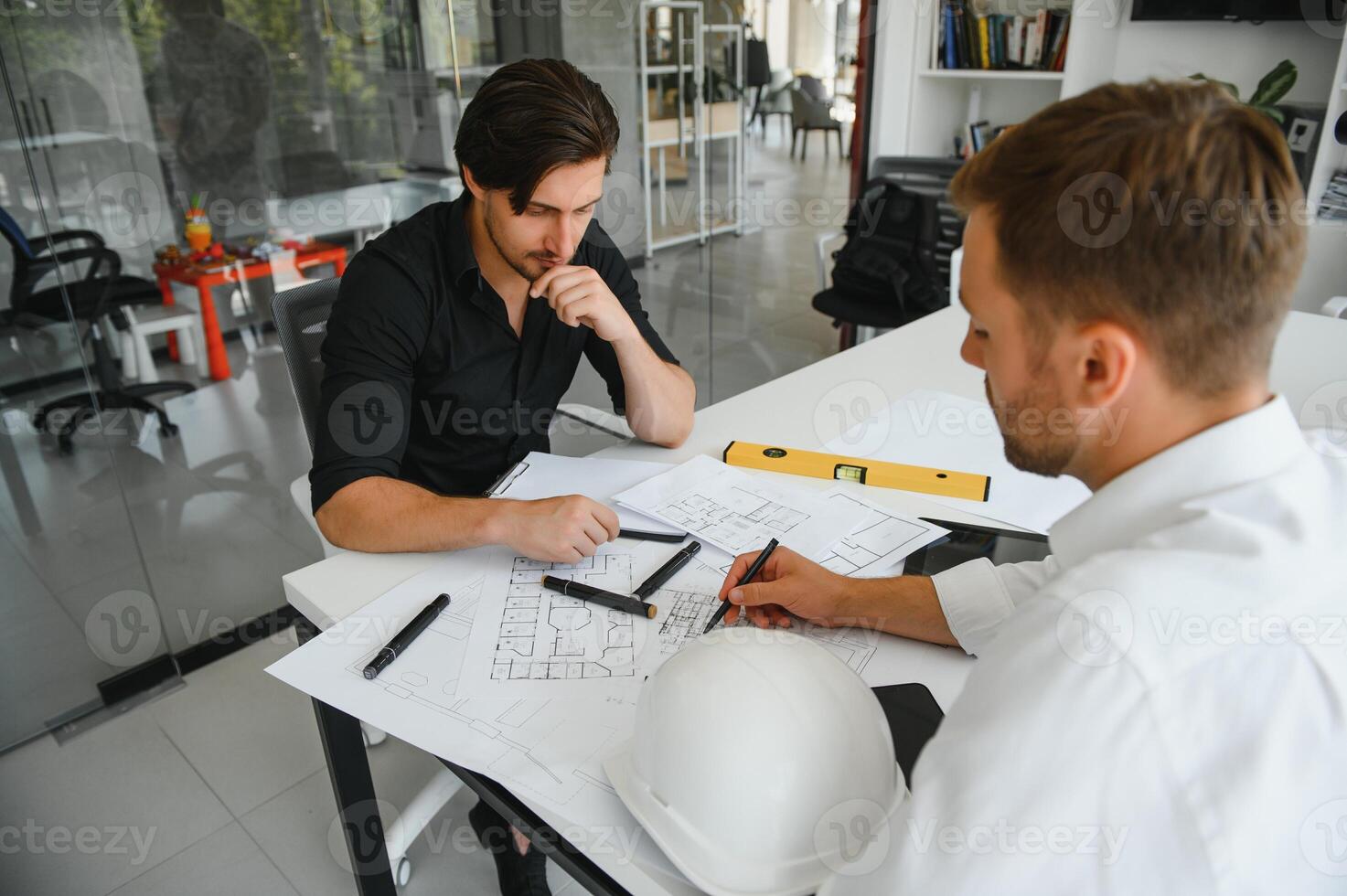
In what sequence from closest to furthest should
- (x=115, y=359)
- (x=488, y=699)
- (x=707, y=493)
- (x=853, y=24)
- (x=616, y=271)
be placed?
1. (x=488, y=699)
2. (x=707, y=493)
3. (x=616, y=271)
4. (x=115, y=359)
5. (x=853, y=24)

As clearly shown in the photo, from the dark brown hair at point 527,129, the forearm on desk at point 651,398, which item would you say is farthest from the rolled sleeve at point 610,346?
the dark brown hair at point 527,129

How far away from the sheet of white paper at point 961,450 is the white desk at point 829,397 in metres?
0.04

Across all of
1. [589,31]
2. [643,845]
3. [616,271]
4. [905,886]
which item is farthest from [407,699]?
[589,31]

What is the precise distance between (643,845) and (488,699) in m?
0.26

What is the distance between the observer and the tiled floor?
1.80m

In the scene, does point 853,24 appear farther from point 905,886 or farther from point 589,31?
point 905,886

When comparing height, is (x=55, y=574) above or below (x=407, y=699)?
below

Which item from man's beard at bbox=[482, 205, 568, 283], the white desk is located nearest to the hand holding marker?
the white desk

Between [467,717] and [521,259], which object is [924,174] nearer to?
[521,259]

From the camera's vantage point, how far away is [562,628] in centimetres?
108

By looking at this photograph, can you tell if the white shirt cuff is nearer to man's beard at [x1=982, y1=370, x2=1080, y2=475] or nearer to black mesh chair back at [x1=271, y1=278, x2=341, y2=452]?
man's beard at [x1=982, y1=370, x2=1080, y2=475]

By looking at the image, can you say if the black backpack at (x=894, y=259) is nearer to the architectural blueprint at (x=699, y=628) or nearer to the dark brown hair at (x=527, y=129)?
the dark brown hair at (x=527, y=129)

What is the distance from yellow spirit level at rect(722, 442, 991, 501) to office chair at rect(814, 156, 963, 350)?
1955 millimetres

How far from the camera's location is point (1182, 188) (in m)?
0.60
